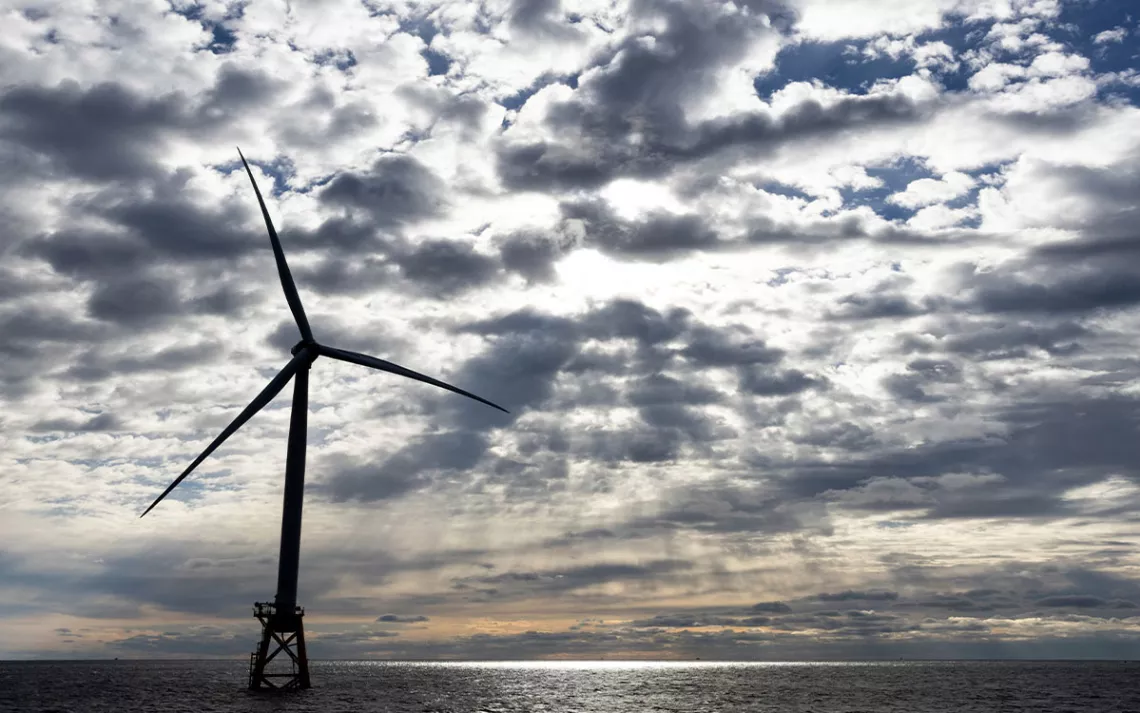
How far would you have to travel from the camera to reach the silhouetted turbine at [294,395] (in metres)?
122

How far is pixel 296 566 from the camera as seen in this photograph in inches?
4931

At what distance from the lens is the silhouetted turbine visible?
12219 cm

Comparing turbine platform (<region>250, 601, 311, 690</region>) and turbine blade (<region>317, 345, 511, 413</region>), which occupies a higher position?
turbine blade (<region>317, 345, 511, 413</region>)

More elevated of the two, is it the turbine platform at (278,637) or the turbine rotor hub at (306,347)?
the turbine rotor hub at (306,347)

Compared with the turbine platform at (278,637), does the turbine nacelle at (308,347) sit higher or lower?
higher

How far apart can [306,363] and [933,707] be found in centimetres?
10007

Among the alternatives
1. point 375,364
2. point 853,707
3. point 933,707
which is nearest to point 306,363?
point 375,364

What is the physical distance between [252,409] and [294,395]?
8554mm

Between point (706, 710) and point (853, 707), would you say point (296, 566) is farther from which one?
point (853, 707)

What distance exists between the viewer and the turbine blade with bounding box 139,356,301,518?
110 metres

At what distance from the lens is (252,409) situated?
11812cm

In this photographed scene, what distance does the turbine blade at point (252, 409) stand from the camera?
110375 millimetres

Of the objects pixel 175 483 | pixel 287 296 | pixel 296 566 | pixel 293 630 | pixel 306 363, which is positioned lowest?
pixel 293 630

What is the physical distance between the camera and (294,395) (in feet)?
414
